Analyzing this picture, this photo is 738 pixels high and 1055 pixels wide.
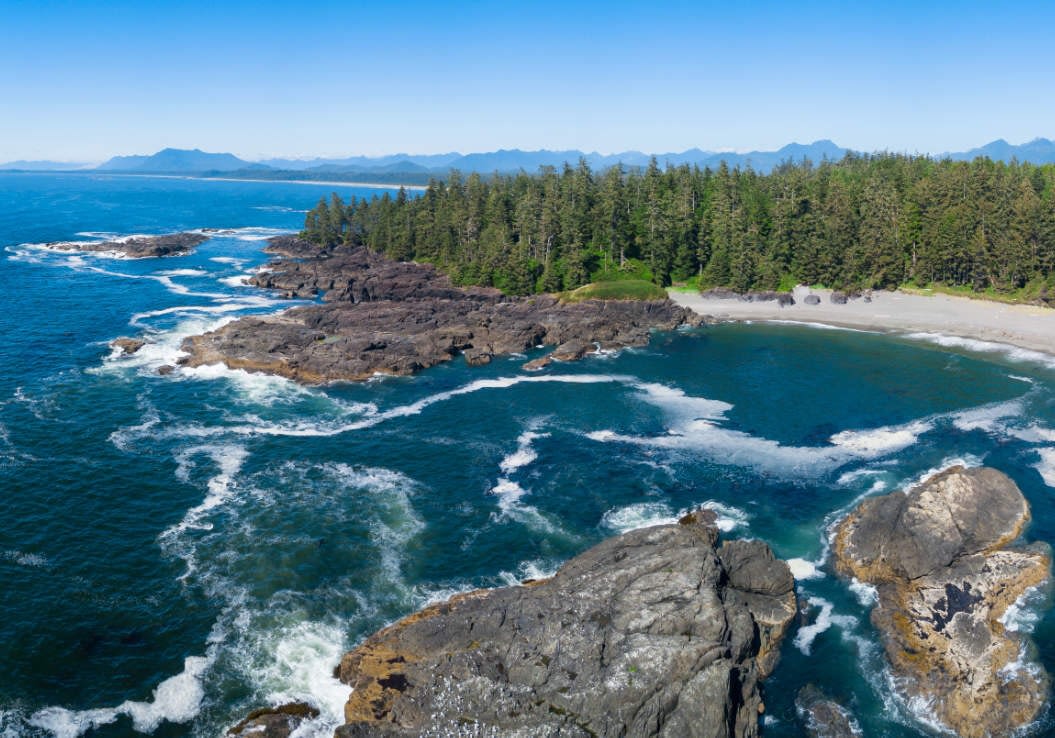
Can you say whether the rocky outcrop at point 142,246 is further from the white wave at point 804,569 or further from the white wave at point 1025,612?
the white wave at point 1025,612

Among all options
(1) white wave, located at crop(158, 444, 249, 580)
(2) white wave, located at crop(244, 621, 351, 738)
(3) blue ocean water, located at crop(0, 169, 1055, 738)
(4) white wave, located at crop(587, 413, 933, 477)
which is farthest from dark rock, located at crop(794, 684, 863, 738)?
(1) white wave, located at crop(158, 444, 249, 580)

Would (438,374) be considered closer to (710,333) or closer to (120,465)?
(120,465)

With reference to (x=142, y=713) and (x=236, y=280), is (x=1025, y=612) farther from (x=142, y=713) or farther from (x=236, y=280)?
(x=236, y=280)

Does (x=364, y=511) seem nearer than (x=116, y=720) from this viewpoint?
No

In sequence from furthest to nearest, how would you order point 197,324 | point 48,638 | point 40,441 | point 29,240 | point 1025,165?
1. point 29,240
2. point 1025,165
3. point 197,324
4. point 40,441
5. point 48,638

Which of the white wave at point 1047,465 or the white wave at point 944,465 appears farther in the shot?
the white wave at point 1047,465

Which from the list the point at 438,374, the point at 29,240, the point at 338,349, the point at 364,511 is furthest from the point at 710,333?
the point at 29,240

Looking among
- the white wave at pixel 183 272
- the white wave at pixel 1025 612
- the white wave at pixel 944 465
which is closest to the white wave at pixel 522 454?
the white wave at pixel 944 465
